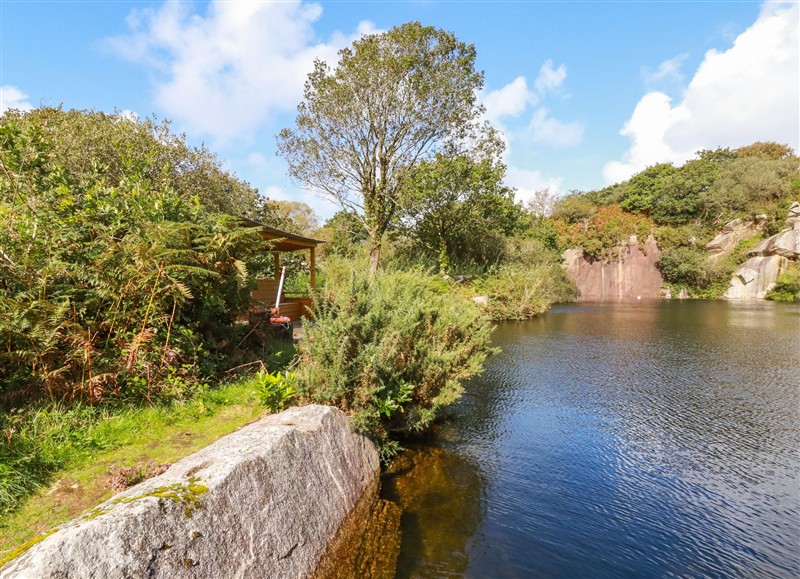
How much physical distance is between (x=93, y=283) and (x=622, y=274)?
38.1 meters

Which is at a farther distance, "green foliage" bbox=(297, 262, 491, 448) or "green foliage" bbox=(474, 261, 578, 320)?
"green foliage" bbox=(474, 261, 578, 320)

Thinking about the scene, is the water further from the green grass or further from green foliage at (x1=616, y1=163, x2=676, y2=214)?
green foliage at (x1=616, y1=163, x2=676, y2=214)

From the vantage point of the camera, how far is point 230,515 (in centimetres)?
250

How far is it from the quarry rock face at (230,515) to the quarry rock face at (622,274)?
3452 cm

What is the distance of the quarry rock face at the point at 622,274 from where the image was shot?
34.8 m

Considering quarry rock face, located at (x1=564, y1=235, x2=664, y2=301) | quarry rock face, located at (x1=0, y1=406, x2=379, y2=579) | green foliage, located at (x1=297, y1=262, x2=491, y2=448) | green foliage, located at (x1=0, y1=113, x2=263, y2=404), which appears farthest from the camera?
quarry rock face, located at (x1=564, y1=235, x2=664, y2=301)

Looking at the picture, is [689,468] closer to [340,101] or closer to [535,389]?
[535,389]

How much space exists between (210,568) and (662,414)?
7144mm

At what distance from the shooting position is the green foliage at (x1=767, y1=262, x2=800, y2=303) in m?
26.5

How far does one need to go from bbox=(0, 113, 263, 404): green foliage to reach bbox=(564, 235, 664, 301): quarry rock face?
33868mm

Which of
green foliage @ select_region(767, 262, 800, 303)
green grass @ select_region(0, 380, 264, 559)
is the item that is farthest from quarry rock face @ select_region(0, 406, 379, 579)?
green foliage @ select_region(767, 262, 800, 303)

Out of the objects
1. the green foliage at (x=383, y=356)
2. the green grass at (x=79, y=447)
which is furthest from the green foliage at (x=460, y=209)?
the green grass at (x=79, y=447)

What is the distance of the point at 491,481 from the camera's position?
4777 millimetres

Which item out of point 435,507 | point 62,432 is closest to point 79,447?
point 62,432
